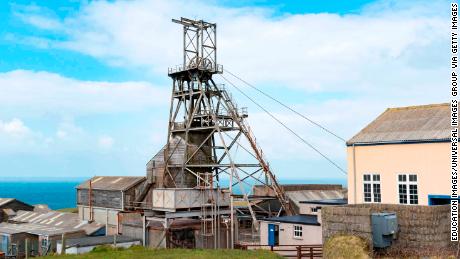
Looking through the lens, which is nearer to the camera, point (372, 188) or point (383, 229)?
point (383, 229)

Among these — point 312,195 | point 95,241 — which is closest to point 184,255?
point 95,241

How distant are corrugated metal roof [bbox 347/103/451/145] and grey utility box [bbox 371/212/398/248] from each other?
6491mm

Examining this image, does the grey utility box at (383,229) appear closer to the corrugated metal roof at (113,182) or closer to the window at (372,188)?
the window at (372,188)

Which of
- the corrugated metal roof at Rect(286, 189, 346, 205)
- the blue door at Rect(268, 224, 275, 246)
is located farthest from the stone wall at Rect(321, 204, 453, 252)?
the corrugated metal roof at Rect(286, 189, 346, 205)

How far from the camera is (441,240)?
83.3 feet

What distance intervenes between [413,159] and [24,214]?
171 ft

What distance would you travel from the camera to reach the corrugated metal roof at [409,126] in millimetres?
29281

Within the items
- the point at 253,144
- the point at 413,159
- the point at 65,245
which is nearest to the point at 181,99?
the point at 253,144

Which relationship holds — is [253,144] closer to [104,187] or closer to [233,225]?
[233,225]

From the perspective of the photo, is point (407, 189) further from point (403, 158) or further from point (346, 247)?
point (346, 247)

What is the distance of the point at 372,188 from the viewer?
3172 centimetres

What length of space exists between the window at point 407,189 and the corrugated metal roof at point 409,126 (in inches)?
89.9

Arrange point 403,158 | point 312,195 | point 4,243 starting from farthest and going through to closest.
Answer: point 312,195 → point 4,243 → point 403,158

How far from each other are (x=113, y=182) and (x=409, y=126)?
36.6m
